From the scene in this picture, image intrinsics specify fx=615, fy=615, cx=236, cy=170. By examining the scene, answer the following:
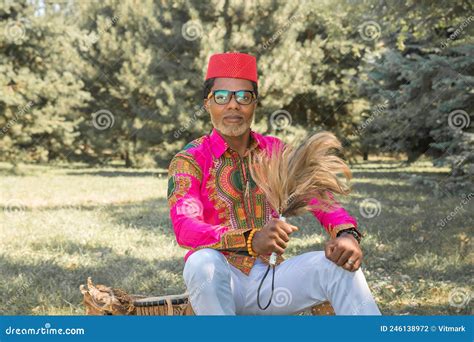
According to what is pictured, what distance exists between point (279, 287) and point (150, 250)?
13.6 feet

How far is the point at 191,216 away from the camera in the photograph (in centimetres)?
269

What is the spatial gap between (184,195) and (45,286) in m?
2.87

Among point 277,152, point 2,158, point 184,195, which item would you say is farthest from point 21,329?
point 2,158

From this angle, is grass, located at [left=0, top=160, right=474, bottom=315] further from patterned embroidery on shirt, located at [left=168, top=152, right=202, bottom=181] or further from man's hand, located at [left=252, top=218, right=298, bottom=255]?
man's hand, located at [left=252, top=218, right=298, bottom=255]

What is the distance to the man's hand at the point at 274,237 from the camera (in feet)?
7.84

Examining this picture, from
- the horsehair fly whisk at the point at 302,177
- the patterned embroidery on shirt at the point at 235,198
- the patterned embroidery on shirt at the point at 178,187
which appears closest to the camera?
the horsehair fly whisk at the point at 302,177

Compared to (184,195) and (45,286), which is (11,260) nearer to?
(45,286)

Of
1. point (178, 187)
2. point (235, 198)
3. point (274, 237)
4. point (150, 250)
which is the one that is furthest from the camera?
point (150, 250)

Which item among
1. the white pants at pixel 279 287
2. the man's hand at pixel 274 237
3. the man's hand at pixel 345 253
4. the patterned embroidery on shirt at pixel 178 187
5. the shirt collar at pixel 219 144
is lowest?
the white pants at pixel 279 287

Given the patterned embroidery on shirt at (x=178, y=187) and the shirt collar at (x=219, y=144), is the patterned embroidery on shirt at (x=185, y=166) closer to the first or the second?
the patterned embroidery on shirt at (x=178, y=187)

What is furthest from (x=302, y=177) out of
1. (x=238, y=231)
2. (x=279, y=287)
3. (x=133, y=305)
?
(x=133, y=305)

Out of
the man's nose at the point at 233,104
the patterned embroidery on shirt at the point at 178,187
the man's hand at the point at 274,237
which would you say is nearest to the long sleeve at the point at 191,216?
the patterned embroidery on shirt at the point at 178,187

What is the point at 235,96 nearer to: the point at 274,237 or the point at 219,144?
the point at 219,144

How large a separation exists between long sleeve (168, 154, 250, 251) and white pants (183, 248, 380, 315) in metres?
0.06
